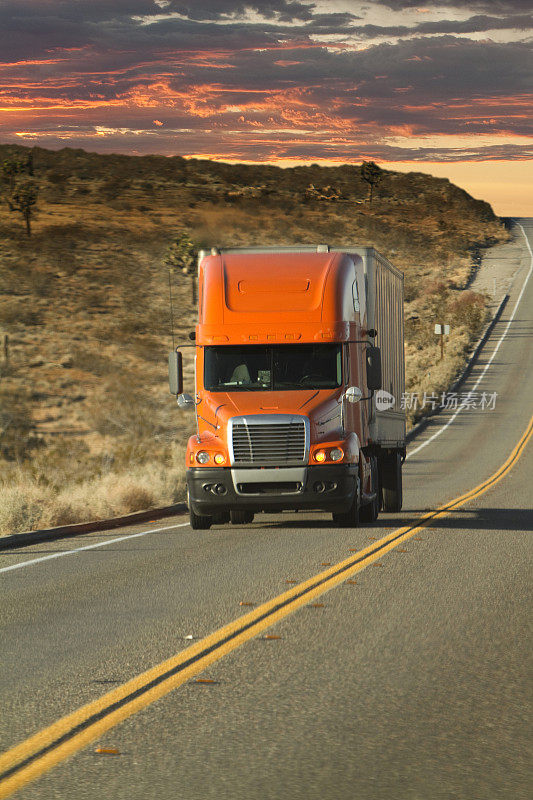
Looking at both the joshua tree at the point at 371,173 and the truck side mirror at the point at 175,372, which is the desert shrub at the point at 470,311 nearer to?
the joshua tree at the point at 371,173

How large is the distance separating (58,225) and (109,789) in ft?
284

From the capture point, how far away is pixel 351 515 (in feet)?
53.5

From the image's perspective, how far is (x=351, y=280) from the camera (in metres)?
16.5

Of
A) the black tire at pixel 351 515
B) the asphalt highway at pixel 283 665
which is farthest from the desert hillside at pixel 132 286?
the asphalt highway at pixel 283 665

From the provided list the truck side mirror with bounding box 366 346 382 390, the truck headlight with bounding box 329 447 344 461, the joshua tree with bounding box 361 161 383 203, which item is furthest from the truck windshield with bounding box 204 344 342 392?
the joshua tree with bounding box 361 161 383 203

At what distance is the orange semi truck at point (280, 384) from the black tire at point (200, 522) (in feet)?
0.07

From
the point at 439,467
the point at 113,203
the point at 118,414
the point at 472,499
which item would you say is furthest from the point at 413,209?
the point at 472,499

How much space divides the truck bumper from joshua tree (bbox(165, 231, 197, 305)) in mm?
60265

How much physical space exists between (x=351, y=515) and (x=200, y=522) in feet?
7.14

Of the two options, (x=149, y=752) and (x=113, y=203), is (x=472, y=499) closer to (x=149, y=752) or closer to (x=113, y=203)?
(x=149, y=752)

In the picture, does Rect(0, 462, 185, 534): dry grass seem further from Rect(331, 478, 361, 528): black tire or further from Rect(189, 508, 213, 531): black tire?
Rect(331, 478, 361, 528): black tire

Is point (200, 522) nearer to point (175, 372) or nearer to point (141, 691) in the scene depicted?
point (175, 372)

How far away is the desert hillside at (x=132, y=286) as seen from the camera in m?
33.2

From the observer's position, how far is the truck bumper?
15414mm
